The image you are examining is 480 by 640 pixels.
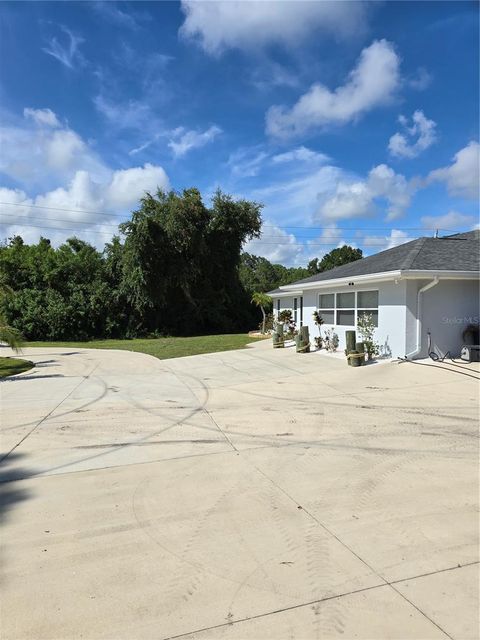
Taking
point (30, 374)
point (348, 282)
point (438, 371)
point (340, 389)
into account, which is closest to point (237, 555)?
point (340, 389)

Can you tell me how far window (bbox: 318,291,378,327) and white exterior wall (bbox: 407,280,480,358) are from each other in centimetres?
153

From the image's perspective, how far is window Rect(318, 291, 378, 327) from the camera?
13.5 metres

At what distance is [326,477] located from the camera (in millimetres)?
4449

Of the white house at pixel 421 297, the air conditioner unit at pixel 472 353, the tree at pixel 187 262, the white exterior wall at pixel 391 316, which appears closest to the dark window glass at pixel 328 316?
the white house at pixel 421 297

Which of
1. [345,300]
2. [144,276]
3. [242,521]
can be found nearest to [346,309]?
[345,300]

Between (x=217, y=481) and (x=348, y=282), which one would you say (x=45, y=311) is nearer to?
(x=348, y=282)

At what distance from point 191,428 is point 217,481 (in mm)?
2050

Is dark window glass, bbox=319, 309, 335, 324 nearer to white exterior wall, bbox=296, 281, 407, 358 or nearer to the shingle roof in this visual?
the shingle roof

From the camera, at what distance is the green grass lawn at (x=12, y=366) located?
12.5 m

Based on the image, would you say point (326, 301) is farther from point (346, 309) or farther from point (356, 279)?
point (356, 279)

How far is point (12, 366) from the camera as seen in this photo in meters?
13.8

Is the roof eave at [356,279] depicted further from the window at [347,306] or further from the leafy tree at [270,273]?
the leafy tree at [270,273]

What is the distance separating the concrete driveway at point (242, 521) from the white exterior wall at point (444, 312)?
445 cm

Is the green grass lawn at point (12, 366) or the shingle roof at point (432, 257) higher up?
the shingle roof at point (432, 257)
